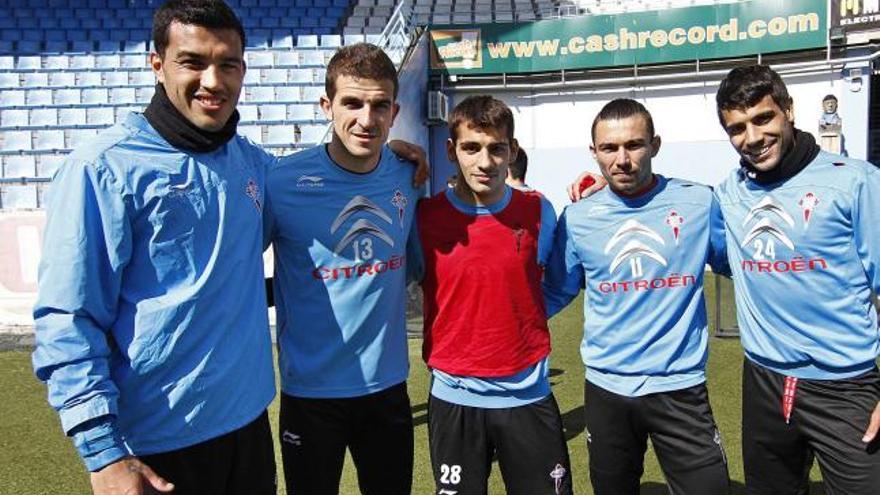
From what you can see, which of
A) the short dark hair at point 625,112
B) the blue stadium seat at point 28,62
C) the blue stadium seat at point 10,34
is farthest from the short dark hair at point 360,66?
the blue stadium seat at point 10,34

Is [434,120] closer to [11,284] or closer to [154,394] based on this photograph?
[11,284]

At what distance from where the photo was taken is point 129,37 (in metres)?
15.1

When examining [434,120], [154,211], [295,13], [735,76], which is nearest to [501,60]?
[434,120]

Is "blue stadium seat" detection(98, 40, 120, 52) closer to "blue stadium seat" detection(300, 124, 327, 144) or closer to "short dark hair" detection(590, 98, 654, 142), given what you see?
"blue stadium seat" detection(300, 124, 327, 144)

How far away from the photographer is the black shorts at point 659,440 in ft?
8.66

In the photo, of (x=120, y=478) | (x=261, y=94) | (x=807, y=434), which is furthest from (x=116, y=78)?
(x=807, y=434)

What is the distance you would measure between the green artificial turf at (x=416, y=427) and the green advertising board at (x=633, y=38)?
769cm

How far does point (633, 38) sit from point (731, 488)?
38.2ft

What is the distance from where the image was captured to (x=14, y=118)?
485 inches

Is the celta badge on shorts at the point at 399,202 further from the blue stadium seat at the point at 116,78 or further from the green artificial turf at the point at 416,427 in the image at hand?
the blue stadium seat at the point at 116,78

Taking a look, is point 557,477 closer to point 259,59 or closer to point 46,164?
point 46,164

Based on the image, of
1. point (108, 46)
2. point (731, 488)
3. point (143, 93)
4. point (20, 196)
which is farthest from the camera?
point (108, 46)

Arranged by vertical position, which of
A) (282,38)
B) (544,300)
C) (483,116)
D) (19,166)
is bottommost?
(544,300)

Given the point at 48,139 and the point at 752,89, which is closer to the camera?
the point at 752,89
